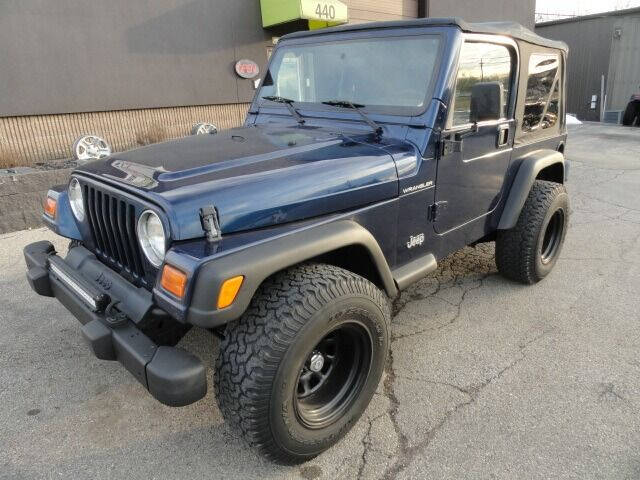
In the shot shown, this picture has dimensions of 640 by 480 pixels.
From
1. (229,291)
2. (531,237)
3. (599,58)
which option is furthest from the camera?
(599,58)

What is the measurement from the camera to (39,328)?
3305 millimetres

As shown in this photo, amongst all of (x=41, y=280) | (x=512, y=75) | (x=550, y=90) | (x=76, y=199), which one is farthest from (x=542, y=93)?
(x=41, y=280)

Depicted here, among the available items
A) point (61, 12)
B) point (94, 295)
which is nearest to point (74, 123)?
point (61, 12)

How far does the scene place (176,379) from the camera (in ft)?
5.74

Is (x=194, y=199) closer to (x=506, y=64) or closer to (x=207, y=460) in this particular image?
(x=207, y=460)

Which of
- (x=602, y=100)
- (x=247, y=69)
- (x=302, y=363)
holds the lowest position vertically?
(x=602, y=100)

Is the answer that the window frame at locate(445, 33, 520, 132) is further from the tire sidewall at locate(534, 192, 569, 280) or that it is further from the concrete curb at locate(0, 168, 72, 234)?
the concrete curb at locate(0, 168, 72, 234)

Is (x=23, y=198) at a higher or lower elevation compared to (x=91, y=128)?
lower

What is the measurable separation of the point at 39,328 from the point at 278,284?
2.25 metres

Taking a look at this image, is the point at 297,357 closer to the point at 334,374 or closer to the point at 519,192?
the point at 334,374

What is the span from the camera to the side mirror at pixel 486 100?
2.56 meters

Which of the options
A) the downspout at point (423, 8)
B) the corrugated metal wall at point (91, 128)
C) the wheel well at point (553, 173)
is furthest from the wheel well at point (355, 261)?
the downspout at point (423, 8)

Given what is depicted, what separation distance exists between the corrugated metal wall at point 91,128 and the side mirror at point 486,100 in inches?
246

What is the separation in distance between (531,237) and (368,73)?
5.67 ft
